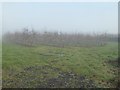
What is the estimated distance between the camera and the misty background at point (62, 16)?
15.2ft

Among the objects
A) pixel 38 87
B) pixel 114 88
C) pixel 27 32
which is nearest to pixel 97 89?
pixel 114 88

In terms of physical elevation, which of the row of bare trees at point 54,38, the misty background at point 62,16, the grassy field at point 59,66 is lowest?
the grassy field at point 59,66

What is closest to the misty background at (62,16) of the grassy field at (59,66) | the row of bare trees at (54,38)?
the row of bare trees at (54,38)

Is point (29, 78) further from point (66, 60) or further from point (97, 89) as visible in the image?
point (97, 89)

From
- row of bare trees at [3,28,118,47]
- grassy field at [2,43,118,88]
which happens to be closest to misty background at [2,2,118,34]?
row of bare trees at [3,28,118,47]

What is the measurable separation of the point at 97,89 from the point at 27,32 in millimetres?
1774

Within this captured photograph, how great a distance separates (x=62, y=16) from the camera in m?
4.68

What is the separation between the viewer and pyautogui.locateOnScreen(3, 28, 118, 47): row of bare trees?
15.2ft

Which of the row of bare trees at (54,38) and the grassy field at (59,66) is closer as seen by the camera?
the grassy field at (59,66)

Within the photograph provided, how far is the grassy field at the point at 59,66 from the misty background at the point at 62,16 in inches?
15.7

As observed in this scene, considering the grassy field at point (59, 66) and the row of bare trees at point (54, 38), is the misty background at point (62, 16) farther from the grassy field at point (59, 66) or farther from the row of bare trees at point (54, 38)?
the grassy field at point (59, 66)

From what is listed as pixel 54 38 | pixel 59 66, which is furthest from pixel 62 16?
pixel 59 66

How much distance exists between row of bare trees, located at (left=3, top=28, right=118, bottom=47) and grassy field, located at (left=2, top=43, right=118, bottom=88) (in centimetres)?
10

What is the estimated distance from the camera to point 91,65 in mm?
4602
